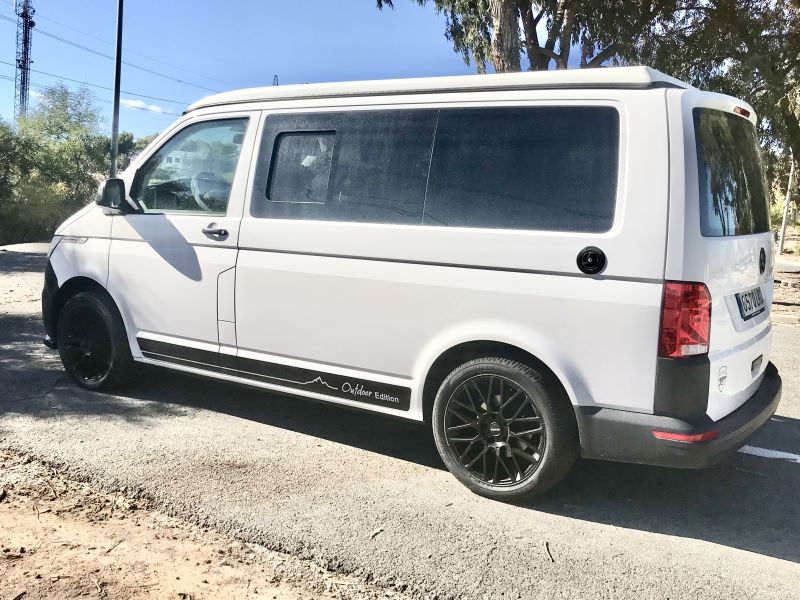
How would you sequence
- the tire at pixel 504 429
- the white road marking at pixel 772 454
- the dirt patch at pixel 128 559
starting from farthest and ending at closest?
the white road marking at pixel 772 454, the tire at pixel 504 429, the dirt patch at pixel 128 559

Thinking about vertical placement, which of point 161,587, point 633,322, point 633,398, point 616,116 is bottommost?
point 161,587

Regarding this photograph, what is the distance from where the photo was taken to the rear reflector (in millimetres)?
3154

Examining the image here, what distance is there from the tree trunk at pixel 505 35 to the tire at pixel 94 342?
430 inches

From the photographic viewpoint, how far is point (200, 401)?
5262 millimetres

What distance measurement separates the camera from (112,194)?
16.0ft

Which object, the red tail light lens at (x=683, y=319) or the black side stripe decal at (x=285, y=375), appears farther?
the black side stripe decal at (x=285, y=375)

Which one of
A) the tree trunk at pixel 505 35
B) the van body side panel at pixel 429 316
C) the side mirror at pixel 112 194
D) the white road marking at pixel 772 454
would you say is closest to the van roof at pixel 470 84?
the side mirror at pixel 112 194

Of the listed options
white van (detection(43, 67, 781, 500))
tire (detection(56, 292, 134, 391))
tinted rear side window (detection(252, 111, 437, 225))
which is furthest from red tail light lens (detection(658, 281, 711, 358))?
tire (detection(56, 292, 134, 391))

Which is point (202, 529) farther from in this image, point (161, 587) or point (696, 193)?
point (696, 193)

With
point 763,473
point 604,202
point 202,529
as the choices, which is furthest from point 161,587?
point 763,473

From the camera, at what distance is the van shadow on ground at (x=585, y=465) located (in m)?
3.55

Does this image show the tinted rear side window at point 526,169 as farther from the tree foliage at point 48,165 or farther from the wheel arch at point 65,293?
the tree foliage at point 48,165

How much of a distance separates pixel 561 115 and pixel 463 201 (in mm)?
644

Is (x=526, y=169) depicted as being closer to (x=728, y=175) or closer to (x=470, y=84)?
(x=470, y=84)
